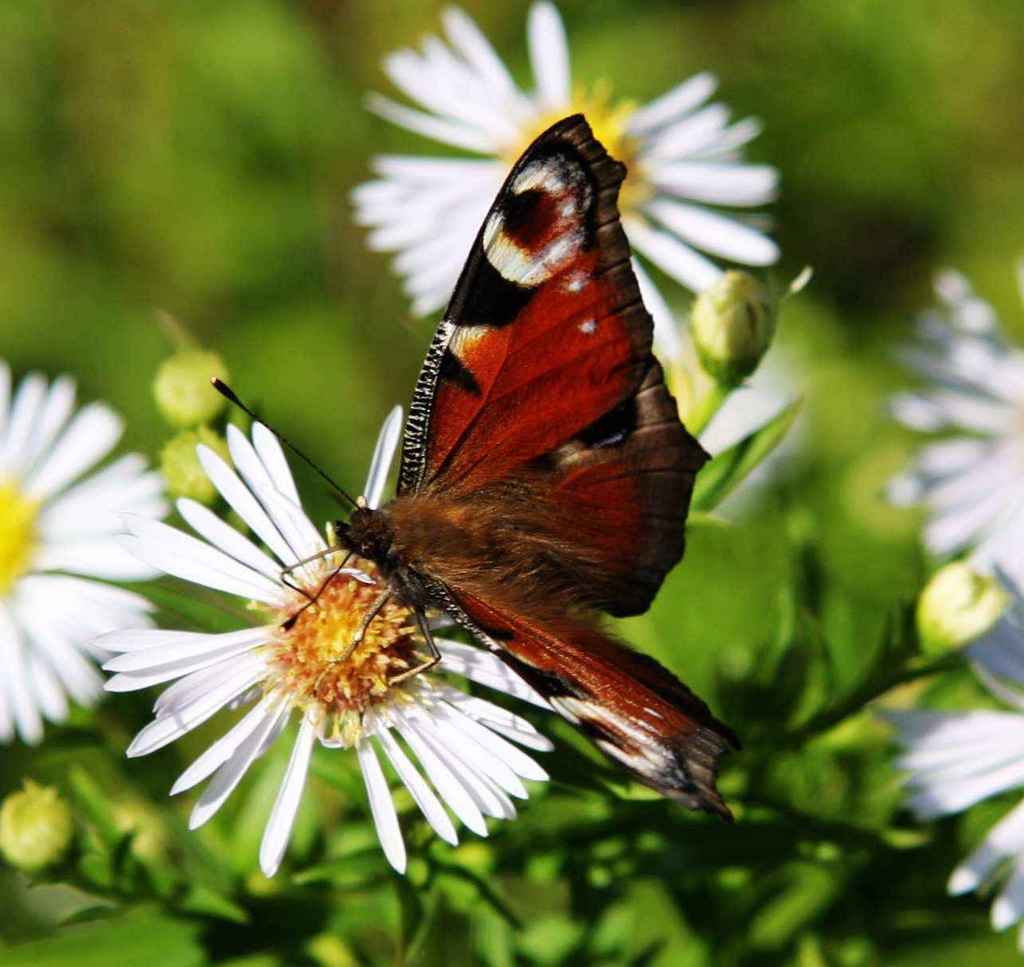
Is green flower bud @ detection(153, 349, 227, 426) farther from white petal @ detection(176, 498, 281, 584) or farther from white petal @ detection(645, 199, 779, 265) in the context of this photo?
white petal @ detection(645, 199, 779, 265)

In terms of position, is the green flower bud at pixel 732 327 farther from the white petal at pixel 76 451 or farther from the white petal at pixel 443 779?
the white petal at pixel 76 451

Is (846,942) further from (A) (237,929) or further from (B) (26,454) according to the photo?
(B) (26,454)

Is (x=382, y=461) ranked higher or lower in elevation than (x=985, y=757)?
higher

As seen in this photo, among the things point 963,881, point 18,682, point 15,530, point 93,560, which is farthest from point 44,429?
point 963,881

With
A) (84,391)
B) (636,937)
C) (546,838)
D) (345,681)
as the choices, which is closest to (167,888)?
(345,681)

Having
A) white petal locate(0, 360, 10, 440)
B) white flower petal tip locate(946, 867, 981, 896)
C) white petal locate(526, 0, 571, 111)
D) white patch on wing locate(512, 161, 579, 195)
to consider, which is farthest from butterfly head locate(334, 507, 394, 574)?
white petal locate(526, 0, 571, 111)

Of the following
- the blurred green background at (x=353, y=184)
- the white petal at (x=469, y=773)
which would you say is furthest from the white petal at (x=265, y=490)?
the blurred green background at (x=353, y=184)

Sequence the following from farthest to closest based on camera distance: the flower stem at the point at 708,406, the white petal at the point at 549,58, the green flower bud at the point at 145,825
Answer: the white petal at the point at 549,58 < the green flower bud at the point at 145,825 < the flower stem at the point at 708,406

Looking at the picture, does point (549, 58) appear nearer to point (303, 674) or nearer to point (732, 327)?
point (732, 327)

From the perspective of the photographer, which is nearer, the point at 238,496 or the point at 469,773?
the point at 469,773
